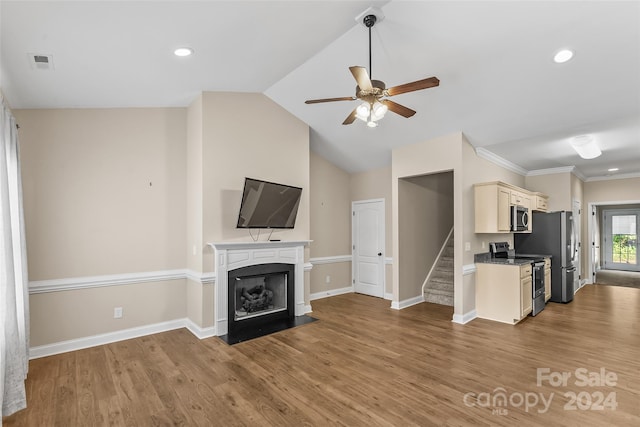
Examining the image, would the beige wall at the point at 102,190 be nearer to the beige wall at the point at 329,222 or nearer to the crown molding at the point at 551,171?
the beige wall at the point at 329,222

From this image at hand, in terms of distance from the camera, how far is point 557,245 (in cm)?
604

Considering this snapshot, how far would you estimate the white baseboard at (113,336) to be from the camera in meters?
3.60

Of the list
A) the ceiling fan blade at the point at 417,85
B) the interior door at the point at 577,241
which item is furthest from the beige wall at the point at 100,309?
the interior door at the point at 577,241

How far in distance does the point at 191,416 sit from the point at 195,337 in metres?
1.81

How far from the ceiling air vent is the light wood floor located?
289 cm

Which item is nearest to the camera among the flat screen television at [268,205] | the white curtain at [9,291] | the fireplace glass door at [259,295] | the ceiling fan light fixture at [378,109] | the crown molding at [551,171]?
the white curtain at [9,291]

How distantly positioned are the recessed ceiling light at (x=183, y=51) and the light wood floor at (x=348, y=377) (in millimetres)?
3150

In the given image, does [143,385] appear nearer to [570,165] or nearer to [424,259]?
[424,259]

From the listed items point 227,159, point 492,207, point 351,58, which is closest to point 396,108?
point 351,58

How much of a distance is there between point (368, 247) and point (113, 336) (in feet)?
14.8

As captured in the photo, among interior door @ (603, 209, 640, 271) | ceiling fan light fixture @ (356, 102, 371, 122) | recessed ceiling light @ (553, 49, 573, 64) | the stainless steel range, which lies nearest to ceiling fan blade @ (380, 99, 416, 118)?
ceiling fan light fixture @ (356, 102, 371, 122)

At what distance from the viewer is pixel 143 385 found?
295 centimetres

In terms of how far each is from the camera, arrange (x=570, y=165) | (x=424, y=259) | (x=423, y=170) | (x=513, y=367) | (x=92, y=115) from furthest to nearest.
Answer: (x=570, y=165) → (x=424, y=259) → (x=423, y=170) → (x=92, y=115) → (x=513, y=367)

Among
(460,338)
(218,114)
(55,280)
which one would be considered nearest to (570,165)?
(460,338)
